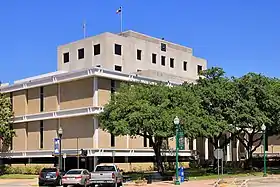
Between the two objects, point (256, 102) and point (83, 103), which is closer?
point (256, 102)

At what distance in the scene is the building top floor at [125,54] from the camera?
75625 mm

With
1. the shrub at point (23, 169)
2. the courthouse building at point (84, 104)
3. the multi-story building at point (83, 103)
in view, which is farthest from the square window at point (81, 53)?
the shrub at point (23, 169)

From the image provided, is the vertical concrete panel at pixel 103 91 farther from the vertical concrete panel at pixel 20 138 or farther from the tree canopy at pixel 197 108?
the vertical concrete panel at pixel 20 138

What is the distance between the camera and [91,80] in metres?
58.8

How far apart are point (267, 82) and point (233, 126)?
7293 mm

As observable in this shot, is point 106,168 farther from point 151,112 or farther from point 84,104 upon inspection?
point 84,104

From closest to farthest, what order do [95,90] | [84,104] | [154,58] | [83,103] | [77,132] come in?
[95,90] → [84,104] → [83,103] → [77,132] → [154,58]

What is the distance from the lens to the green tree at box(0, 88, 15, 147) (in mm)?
66606

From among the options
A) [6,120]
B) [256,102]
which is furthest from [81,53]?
[256,102]

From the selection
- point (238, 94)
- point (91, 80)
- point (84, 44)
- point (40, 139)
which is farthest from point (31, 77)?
point (238, 94)

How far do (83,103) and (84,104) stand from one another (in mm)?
216

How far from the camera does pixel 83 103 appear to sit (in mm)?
59781

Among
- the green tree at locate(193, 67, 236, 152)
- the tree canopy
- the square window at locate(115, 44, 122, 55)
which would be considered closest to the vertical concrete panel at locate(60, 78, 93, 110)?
the tree canopy

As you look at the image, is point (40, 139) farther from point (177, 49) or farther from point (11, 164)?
point (177, 49)
